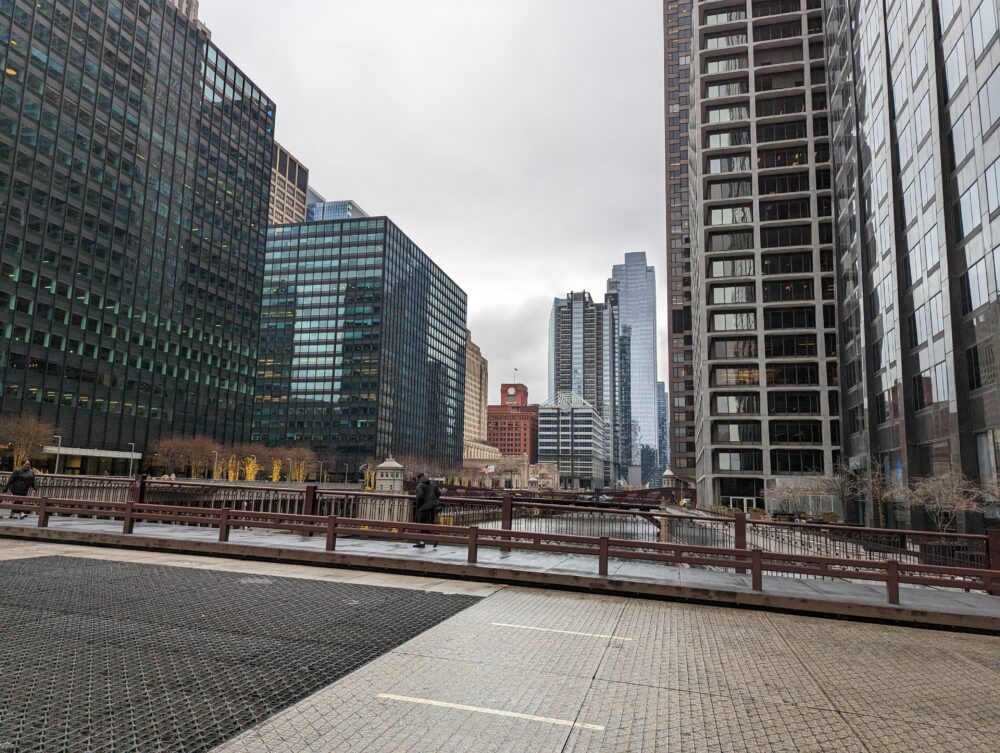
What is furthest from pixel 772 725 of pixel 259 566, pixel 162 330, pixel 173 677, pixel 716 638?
pixel 162 330

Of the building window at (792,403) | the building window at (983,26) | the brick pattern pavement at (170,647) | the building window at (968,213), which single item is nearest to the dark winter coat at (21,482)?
the brick pattern pavement at (170,647)

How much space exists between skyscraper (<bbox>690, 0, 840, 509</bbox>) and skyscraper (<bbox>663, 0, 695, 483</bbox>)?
4490 cm

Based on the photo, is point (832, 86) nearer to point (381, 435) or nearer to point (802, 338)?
point (802, 338)

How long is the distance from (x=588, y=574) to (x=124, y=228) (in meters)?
95.6

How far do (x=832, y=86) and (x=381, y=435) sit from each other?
111328 millimetres

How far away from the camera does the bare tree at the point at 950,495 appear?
29531 mm

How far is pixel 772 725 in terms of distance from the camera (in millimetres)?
6480

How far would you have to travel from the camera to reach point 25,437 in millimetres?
63500

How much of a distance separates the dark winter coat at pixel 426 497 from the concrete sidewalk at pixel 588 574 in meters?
1.26

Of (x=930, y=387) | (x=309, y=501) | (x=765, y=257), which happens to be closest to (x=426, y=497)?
(x=309, y=501)

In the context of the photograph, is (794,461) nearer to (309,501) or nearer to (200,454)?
(309,501)

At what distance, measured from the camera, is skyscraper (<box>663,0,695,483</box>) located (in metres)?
121

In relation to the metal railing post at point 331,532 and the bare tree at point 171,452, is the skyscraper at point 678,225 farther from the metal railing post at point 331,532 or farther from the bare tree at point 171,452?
the metal railing post at point 331,532

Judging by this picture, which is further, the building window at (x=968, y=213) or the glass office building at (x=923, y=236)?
the building window at (x=968, y=213)
